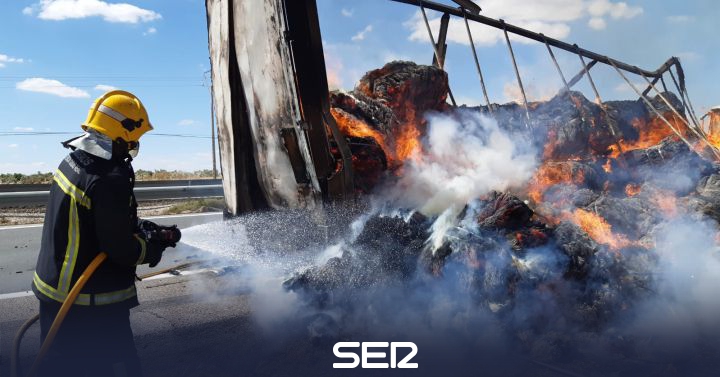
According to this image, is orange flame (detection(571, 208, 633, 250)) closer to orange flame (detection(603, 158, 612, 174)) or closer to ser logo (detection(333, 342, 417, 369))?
orange flame (detection(603, 158, 612, 174))

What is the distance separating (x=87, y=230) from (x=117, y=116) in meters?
0.63

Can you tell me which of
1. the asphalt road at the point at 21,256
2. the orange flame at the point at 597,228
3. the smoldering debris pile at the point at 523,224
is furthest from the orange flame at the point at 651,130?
the asphalt road at the point at 21,256

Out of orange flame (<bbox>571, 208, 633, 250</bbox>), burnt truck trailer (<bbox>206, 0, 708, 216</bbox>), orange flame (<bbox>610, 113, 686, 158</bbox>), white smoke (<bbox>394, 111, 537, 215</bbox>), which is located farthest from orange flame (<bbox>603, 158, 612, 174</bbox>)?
burnt truck trailer (<bbox>206, 0, 708, 216</bbox>)

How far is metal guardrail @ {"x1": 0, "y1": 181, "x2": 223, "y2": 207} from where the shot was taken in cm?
1180

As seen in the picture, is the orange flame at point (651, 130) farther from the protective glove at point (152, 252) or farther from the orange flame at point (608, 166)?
the protective glove at point (152, 252)

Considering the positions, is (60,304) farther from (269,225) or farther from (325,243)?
(269,225)

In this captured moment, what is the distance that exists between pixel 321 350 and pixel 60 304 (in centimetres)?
203

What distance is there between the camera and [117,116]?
269 cm

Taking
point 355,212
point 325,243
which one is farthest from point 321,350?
point 355,212

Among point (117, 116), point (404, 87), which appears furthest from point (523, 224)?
point (117, 116)

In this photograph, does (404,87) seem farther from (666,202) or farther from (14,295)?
(14,295)

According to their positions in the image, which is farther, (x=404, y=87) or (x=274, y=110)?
(x=404, y=87)

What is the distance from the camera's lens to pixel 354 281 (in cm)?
473

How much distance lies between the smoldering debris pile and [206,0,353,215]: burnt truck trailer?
762 millimetres
